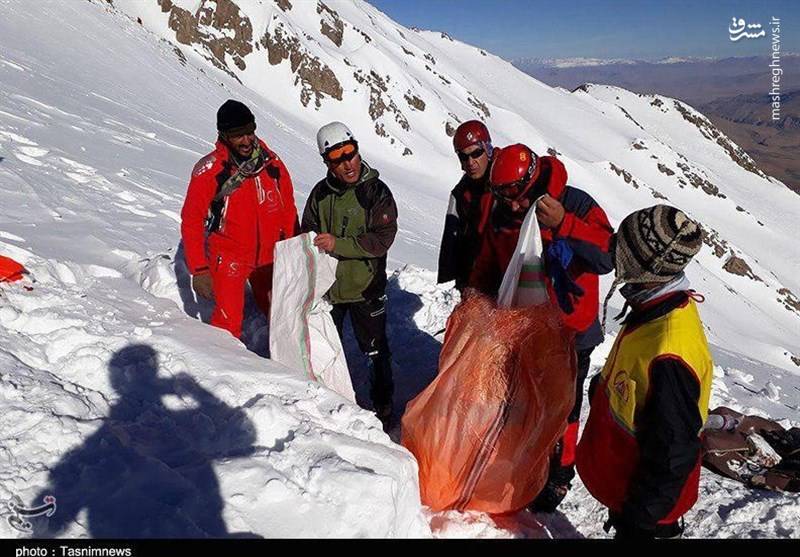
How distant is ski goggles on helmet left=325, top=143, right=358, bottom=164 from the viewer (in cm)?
316

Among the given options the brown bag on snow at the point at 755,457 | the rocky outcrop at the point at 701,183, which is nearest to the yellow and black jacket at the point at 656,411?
the brown bag on snow at the point at 755,457

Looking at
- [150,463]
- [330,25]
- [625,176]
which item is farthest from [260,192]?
[625,176]

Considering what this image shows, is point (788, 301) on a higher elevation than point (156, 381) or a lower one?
higher

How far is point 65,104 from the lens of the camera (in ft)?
32.0

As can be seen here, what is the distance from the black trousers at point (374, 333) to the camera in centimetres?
367

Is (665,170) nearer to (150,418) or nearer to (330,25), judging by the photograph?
(330,25)

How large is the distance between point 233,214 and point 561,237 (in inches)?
80.5

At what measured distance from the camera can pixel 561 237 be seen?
2.88m

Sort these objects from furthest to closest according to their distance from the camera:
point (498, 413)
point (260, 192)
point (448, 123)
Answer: point (448, 123) < point (260, 192) < point (498, 413)

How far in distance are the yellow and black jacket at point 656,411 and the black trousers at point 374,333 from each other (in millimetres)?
1741

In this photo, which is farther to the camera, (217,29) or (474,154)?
(217,29)

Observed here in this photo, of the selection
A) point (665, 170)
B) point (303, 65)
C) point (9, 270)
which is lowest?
point (9, 270)

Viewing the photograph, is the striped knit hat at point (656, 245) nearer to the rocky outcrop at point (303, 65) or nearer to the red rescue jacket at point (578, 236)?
the red rescue jacket at point (578, 236)

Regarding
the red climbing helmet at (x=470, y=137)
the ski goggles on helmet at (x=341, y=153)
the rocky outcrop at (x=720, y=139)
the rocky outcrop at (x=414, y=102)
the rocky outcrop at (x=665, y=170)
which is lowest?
the ski goggles on helmet at (x=341, y=153)
